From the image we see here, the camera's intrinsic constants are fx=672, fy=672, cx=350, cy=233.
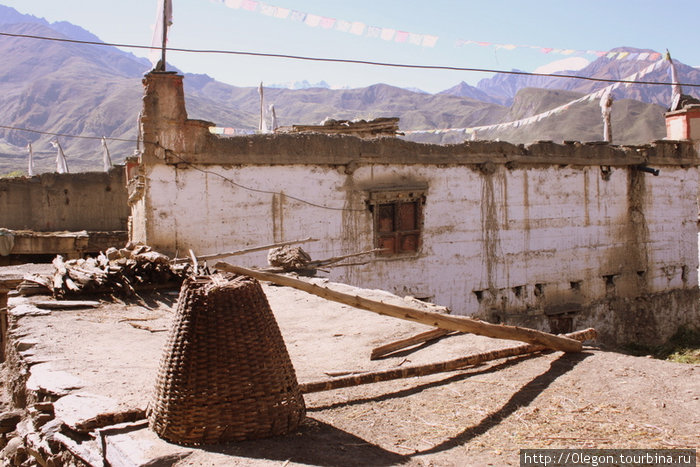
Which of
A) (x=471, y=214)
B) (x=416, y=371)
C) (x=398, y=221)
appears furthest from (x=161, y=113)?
(x=416, y=371)

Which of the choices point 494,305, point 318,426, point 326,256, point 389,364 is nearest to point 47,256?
point 326,256

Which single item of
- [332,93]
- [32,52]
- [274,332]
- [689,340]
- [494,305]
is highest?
[32,52]

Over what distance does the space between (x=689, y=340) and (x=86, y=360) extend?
13.4 m

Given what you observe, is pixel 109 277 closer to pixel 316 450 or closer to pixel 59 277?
pixel 59 277

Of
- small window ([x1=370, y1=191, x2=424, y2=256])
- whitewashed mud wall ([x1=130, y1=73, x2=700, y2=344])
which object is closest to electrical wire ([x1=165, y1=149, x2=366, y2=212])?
whitewashed mud wall ([x1=130, y1=73, x2=700, y2=344])

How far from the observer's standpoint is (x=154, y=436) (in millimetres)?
3314

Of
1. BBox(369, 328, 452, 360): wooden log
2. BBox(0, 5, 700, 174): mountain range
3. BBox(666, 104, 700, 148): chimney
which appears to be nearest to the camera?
BBox(369, 328, 452, 360): wooden log

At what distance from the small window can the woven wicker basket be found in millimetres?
8272

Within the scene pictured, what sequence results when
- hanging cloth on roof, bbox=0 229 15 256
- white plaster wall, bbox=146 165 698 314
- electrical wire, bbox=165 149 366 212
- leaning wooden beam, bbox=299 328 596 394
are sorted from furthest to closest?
hanging cloth on roof, bbox=0 229 15 256, white plaster wall, bbox=146 165 698 314, electrical wire, bbox=165 149 366 212, leaning wooden beam, bbox=299 328 596 394

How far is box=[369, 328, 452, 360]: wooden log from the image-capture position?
5.10 meters

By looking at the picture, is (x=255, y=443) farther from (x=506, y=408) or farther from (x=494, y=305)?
(x=494, y=305)

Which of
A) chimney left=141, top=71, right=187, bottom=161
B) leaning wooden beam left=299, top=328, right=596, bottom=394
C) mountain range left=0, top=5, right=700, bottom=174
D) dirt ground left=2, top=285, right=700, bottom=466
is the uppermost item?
mountain range left=0, top=5, right=700, bottom=174

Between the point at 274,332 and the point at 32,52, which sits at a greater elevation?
the point at 32,52

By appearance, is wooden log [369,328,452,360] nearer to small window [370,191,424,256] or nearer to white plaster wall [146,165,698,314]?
white plaster wall [146,165,698,314]
